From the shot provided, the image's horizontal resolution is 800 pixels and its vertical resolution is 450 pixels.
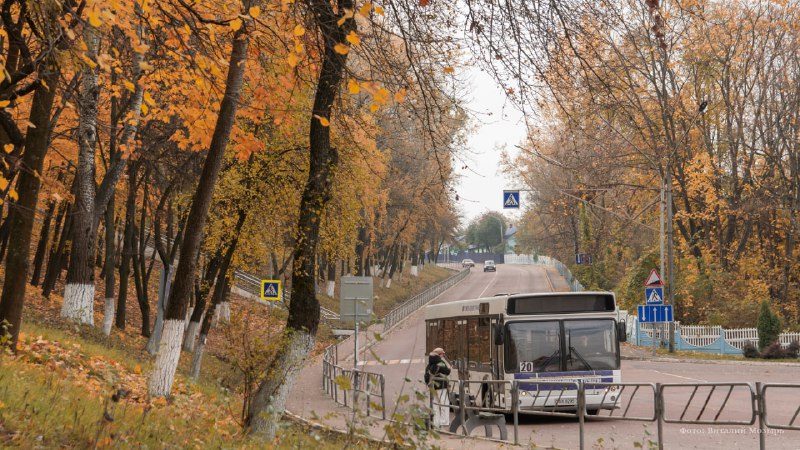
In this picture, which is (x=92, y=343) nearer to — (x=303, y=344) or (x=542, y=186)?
(x=303, y=344)

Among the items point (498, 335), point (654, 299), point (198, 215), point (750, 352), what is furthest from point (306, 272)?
point (750, 352)

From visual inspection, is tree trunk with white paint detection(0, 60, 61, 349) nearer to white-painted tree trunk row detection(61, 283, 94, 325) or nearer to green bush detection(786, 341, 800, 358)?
white-painted tree trunk row detection(61, 283, 94, 325)

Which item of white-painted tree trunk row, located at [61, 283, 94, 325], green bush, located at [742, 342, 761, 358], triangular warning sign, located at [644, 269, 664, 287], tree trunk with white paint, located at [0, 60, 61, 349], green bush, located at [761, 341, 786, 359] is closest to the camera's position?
tree trunk with white paint, located at [0, 60, 61, 349]

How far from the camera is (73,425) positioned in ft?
24.8

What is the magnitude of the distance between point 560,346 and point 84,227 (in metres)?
11.3

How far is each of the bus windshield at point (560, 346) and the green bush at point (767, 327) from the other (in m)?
20.3

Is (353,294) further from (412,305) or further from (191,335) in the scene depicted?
(412,305)

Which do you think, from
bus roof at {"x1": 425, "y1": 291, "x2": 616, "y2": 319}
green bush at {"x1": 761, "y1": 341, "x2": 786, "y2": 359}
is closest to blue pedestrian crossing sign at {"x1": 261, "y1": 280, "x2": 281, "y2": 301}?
bus roof at {"x1": 425, "y1": 291, "x2": 616, "y2": 319}

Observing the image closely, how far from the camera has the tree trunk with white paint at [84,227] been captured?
19906 millimetres

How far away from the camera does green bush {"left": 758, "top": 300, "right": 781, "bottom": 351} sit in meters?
36.0

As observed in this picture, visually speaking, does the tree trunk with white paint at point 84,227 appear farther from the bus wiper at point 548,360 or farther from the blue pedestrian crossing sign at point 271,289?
the bus wiper at point 548,360

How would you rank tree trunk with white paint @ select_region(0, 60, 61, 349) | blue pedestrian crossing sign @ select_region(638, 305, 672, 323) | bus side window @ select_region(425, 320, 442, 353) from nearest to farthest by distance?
tree trunk with white paint @ select_region(0, 60, 61, 349) → bus side window @ select_region(425, 320, 442, 353) → blue pedestrian crossing sign @ select_region(638, 305, 672, 323)

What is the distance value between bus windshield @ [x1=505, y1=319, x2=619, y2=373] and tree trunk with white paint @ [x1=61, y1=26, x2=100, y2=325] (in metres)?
9.78

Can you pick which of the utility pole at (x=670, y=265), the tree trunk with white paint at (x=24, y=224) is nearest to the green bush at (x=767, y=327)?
the utility pole at (x=670, y=265)
